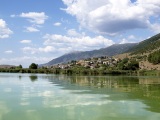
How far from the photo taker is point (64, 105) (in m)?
27.8

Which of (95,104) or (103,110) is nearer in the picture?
(103,110)

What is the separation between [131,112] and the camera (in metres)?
24.6

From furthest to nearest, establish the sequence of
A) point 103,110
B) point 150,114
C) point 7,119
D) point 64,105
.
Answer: point 64,105
point 103,110
point 150,114
point 7,119

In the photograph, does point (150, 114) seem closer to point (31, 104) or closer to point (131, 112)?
point (131, 112)

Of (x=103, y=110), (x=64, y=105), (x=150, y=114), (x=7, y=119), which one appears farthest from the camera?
(x=64, y=105)

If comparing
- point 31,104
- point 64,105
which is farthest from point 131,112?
point 31,104

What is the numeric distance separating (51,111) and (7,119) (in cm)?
437

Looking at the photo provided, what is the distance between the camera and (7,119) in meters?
20.9

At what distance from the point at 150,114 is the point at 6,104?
1276 cm

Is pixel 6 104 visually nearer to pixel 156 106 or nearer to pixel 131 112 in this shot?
pixel 131 112

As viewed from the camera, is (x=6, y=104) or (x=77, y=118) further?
(x=6, y=104)

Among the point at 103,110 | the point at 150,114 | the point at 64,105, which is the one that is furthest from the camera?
the point at 64,105

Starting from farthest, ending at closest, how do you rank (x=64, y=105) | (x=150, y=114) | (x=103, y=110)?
(x=64, y=105) < (x=103, y=110) < (x=150, y=114)

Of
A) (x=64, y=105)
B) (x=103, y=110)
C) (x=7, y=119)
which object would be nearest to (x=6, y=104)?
(x=64, y=105)
